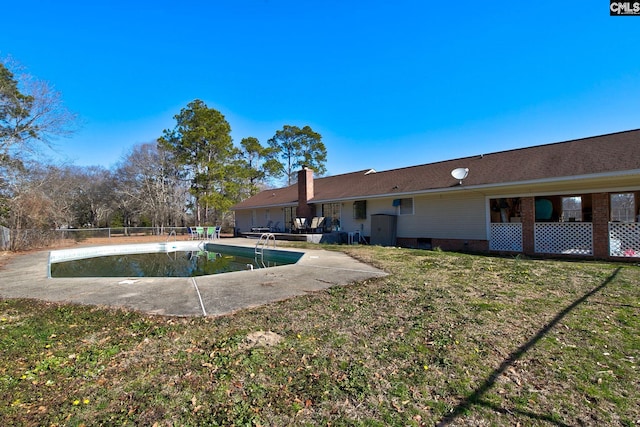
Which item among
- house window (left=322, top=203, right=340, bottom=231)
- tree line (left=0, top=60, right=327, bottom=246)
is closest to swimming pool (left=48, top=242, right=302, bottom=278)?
tree line (left=0, top=60, right=327, bottom=246)

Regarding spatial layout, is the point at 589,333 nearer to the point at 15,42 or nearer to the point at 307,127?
the point at 15,42

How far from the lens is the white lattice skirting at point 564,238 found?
960 cm

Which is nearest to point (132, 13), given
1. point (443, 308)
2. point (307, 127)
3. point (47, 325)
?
point (47, 325)

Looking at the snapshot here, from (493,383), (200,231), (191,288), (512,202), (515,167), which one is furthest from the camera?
(200,231)

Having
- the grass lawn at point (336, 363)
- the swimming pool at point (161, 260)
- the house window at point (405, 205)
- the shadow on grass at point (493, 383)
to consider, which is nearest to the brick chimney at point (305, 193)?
the swimming pool at point (161, 260)

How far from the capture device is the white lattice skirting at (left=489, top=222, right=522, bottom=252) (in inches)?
427

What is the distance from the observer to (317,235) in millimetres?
15984

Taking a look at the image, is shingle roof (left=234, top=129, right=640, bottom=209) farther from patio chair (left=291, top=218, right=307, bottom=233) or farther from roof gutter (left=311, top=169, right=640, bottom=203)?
patio chair (left=291, top=218, right=307, bottom=233)

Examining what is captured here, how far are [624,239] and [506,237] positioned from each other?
9.94 ft

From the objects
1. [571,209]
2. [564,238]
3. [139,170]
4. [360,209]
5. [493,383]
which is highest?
[139,170]

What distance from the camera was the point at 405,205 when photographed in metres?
14.0
